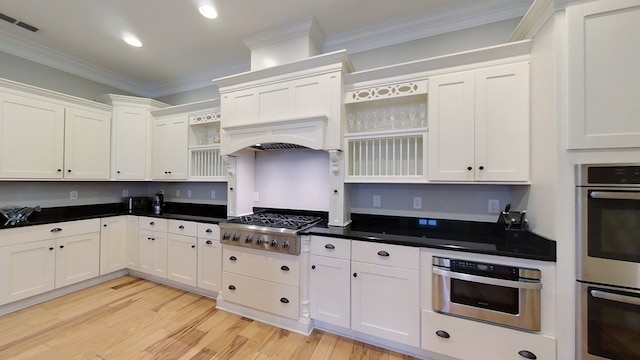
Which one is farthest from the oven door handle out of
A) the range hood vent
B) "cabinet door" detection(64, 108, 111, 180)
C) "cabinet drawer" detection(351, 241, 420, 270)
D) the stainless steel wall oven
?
"cabinet door" detection(64, 108, 111, 180)

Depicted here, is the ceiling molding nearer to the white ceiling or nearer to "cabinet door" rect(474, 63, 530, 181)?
the white ceiling

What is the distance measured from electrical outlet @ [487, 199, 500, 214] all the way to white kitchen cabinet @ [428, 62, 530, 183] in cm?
40

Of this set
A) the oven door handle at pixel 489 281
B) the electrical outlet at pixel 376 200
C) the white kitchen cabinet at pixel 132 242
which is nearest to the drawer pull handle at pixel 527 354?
the oven door handle at pixel 489 281

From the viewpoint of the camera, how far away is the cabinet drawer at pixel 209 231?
8.68 feet

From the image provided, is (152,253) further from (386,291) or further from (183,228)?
(386,291)

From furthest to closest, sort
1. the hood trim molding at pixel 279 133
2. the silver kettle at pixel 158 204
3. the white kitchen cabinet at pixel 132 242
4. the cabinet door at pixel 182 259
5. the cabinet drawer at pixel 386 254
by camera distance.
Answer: the silver kettle at pixel 158 204, the white kitchen cabinet at pixel 132 242, the cabinet door at pixel 182 259, the hood trim molding at pixel 279 133, the cabinet drawer at pixel 386 254

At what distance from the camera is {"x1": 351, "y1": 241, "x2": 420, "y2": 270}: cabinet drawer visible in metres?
1.80

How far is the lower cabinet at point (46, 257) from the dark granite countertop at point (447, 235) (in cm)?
298

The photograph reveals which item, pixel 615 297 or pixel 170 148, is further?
pixel 170 148

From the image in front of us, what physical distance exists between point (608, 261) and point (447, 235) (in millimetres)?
896

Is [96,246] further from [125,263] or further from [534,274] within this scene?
[534,274]

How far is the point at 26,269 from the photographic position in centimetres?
249

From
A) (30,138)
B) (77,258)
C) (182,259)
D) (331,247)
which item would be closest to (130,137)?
(30,138)

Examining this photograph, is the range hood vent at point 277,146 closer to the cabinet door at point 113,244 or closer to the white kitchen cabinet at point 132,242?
the white kitchen cabinet at point 132,242
